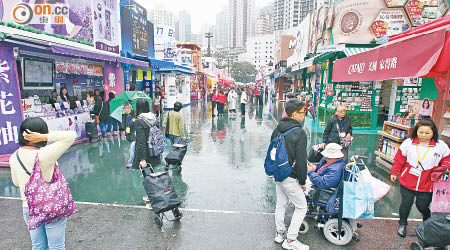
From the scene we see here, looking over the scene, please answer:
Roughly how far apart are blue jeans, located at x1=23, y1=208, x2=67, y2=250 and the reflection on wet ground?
217cm

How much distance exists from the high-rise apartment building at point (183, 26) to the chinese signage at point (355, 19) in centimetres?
16571


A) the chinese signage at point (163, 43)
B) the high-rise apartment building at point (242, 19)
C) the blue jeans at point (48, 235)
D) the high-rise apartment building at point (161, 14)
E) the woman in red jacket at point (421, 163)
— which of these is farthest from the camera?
the high-rise apartment building at point (242, 19)

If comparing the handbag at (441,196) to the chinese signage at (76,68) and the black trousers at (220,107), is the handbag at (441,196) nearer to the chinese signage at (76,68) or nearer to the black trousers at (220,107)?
the chinese signage at (76,68)

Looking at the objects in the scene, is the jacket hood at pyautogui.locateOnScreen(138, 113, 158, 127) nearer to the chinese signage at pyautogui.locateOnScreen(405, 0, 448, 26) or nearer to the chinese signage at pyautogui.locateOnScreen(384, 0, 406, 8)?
the chinese signage at pyautogui.locateOnScreen(384, 0, 406, 8)

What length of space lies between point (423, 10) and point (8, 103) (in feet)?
46.7

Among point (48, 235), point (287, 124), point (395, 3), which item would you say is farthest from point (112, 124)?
point (395, 3)

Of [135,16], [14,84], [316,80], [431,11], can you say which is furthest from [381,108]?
[14,84]

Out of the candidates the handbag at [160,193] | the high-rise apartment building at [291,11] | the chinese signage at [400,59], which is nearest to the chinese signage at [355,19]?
the chinese signage at [400,59]

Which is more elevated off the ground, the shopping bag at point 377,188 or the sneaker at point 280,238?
the shopping bag at point 377,188

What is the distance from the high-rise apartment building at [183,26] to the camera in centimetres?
16950

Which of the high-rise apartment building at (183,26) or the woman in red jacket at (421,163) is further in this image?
the high-rise apartment building at (183,26)

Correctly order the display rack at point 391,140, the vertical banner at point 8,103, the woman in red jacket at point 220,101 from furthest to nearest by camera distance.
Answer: the woman in red jacket at point 220,101
the vertical banner at point 8,103
the display rack at point 391,140

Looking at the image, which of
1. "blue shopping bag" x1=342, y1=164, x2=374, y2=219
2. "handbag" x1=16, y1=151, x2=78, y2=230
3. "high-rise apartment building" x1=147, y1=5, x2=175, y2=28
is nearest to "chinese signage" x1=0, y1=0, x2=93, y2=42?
"handbag" x1=16, y1=151, x2=78, y2=230

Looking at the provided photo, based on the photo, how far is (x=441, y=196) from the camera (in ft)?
11.5
